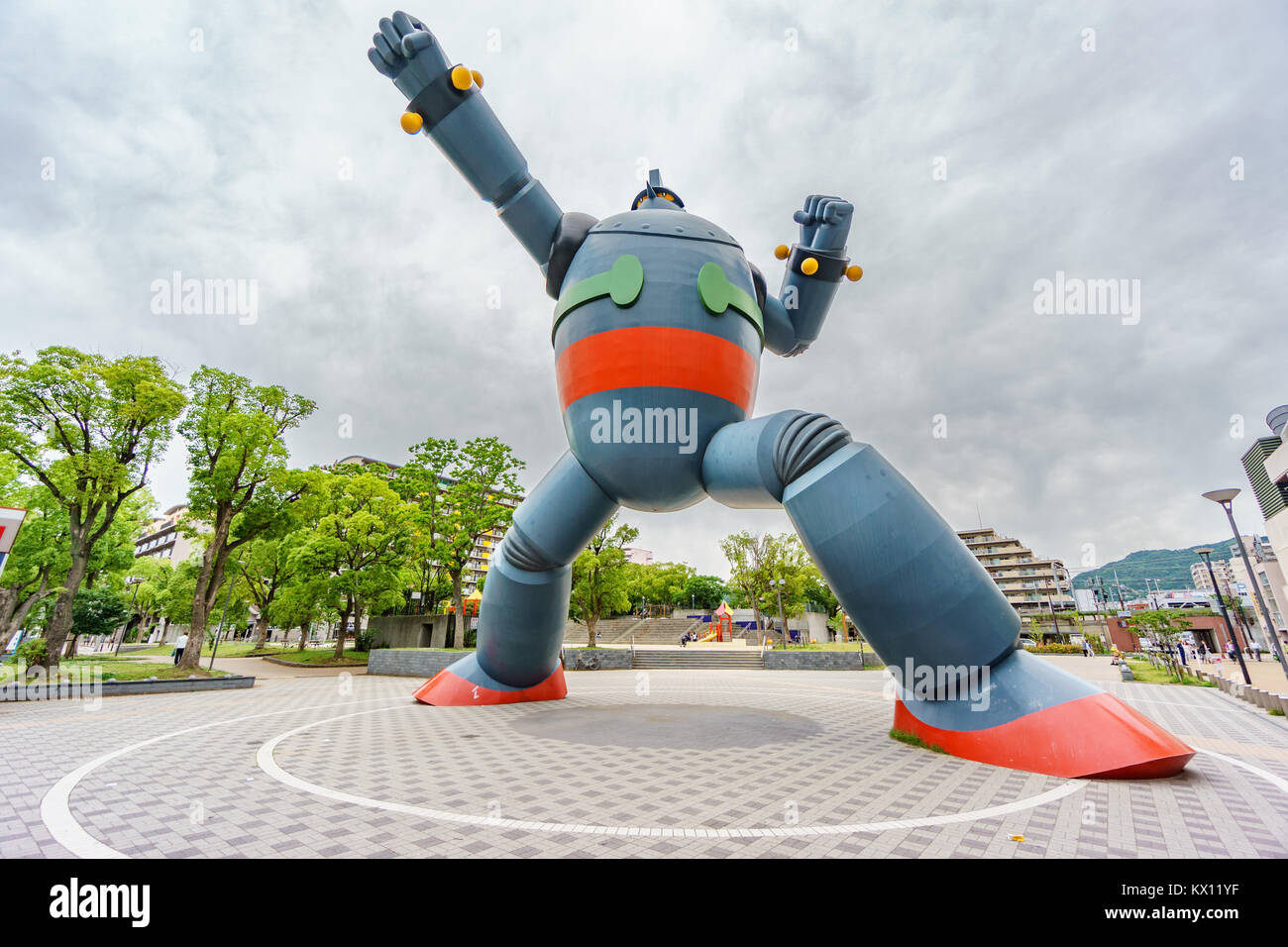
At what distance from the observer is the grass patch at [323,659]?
2652 cm

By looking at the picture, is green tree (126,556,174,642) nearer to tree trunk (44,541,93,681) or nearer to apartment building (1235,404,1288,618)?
tree trunk (44,541,93,681)

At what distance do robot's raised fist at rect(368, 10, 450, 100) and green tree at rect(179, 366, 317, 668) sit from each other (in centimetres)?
1594

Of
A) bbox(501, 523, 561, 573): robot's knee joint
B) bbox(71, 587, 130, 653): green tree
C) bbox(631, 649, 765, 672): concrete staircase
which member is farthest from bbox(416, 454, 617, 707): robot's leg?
bbox(71, 587, 130, 653): green tree

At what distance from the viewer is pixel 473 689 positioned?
1015 centimetres

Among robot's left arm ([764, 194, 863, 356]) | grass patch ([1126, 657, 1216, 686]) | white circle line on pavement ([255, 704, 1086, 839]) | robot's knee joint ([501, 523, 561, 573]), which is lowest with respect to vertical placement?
grass patch ([1126, 657, 1216, 686])

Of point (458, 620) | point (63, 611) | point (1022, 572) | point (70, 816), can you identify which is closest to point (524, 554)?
point (70, 816)

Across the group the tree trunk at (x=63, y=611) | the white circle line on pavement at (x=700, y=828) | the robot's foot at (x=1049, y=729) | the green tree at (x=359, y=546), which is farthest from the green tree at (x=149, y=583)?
the robot's foot at (x=1049, y=729)

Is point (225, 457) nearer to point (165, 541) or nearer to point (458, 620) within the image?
point (458, 620)

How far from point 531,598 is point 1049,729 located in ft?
23.1

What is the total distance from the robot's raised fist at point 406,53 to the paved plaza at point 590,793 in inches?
314

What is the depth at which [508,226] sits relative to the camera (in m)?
8.23

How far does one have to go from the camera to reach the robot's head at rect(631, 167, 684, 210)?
9.52 meters
